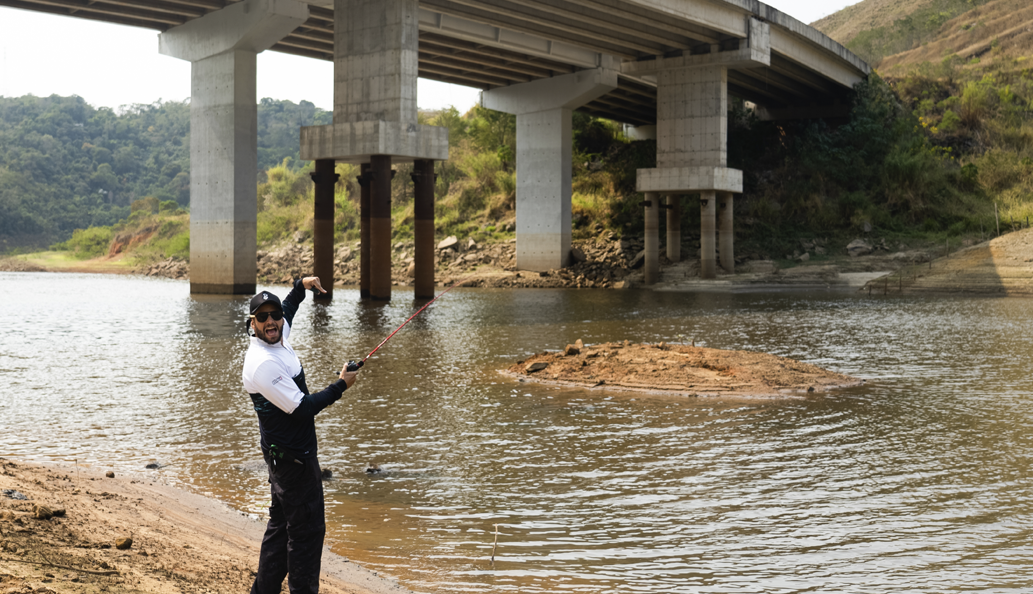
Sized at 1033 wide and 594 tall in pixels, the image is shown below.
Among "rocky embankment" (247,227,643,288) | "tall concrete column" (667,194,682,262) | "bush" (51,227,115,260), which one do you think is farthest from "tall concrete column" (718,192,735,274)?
"bush" (51,227,115,260)

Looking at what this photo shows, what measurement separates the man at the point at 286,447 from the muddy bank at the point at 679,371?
28.0ft

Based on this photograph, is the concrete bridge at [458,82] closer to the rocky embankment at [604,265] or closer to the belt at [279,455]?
the rocky embankment at [604,265]

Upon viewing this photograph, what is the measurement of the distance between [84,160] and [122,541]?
10342 cm

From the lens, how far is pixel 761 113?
214ft

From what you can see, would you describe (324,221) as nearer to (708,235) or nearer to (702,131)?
(708,235)

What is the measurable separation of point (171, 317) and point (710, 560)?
76.2 feet

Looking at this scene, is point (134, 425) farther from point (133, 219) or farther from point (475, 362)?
point (133, 219)

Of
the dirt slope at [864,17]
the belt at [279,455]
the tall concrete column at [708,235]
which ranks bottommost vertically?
the belt at [279,455]

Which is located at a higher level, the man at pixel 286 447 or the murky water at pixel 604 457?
the man at pixel 286 447

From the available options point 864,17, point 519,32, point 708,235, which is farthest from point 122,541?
point 864,17

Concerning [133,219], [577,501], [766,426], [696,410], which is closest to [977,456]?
[766,426]

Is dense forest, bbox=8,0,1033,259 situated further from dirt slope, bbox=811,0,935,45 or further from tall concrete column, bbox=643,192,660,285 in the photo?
dirt slope, bbox=811,0,935,45

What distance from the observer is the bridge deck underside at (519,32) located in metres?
35.5

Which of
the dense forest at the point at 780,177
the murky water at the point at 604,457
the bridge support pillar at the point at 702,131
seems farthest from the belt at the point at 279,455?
the dense forest at the point at 780,177
